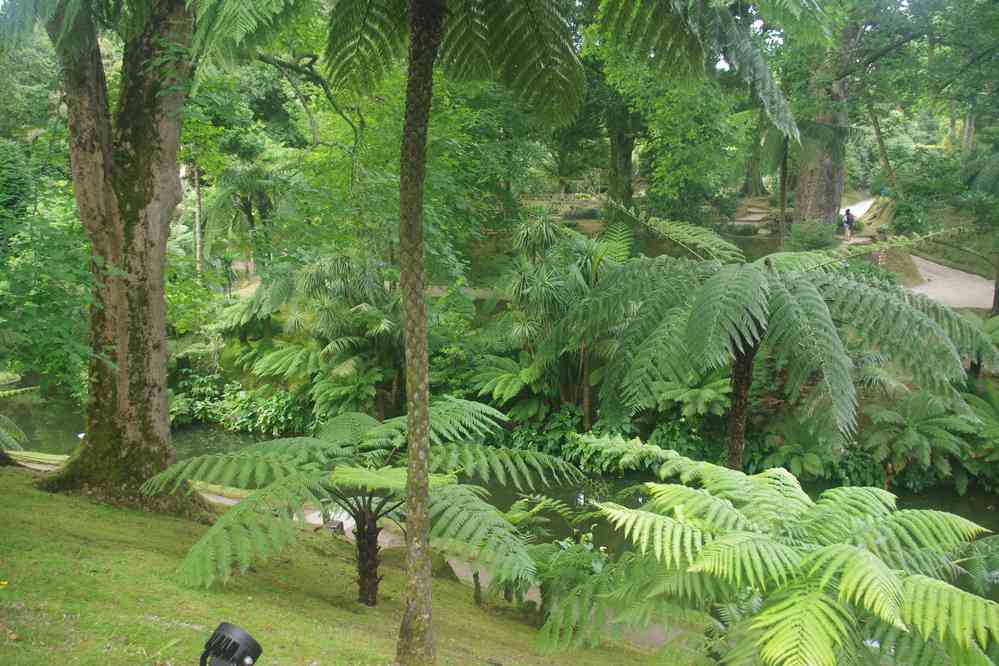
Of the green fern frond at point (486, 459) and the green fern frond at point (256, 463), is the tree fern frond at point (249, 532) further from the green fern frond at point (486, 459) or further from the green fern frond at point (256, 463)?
the green fern frond at point (486, 459)

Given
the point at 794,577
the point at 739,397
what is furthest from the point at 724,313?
the point at 794,577

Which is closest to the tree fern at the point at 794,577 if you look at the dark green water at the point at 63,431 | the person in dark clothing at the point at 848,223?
the dark green water at the point at 63,431

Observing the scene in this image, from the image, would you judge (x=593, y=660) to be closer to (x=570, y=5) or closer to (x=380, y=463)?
(x=380, y=463)

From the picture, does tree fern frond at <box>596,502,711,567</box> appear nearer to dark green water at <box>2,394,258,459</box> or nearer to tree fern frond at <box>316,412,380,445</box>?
Result: tree fern frond at <box>316,412,380,445</box>

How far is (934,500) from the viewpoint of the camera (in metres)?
10.4

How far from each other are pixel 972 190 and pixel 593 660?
11.7 m

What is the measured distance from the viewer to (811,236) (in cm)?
1248

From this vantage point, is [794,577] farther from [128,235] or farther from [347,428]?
[128,235]

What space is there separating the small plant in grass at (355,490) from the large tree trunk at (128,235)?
1.39ft

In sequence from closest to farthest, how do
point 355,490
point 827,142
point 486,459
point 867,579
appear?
point 867,579
point 486,459
point 355,490
point 827,142

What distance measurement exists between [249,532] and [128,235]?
7.32ft

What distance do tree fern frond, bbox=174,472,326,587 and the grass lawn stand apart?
17 cm

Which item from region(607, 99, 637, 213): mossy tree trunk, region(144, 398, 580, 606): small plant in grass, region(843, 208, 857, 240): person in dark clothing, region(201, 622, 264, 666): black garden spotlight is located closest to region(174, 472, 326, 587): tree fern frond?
region(144, 398, 580, 606): small plant in grass

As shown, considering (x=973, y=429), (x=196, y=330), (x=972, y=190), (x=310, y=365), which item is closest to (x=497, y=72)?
(x=973, y=429)
